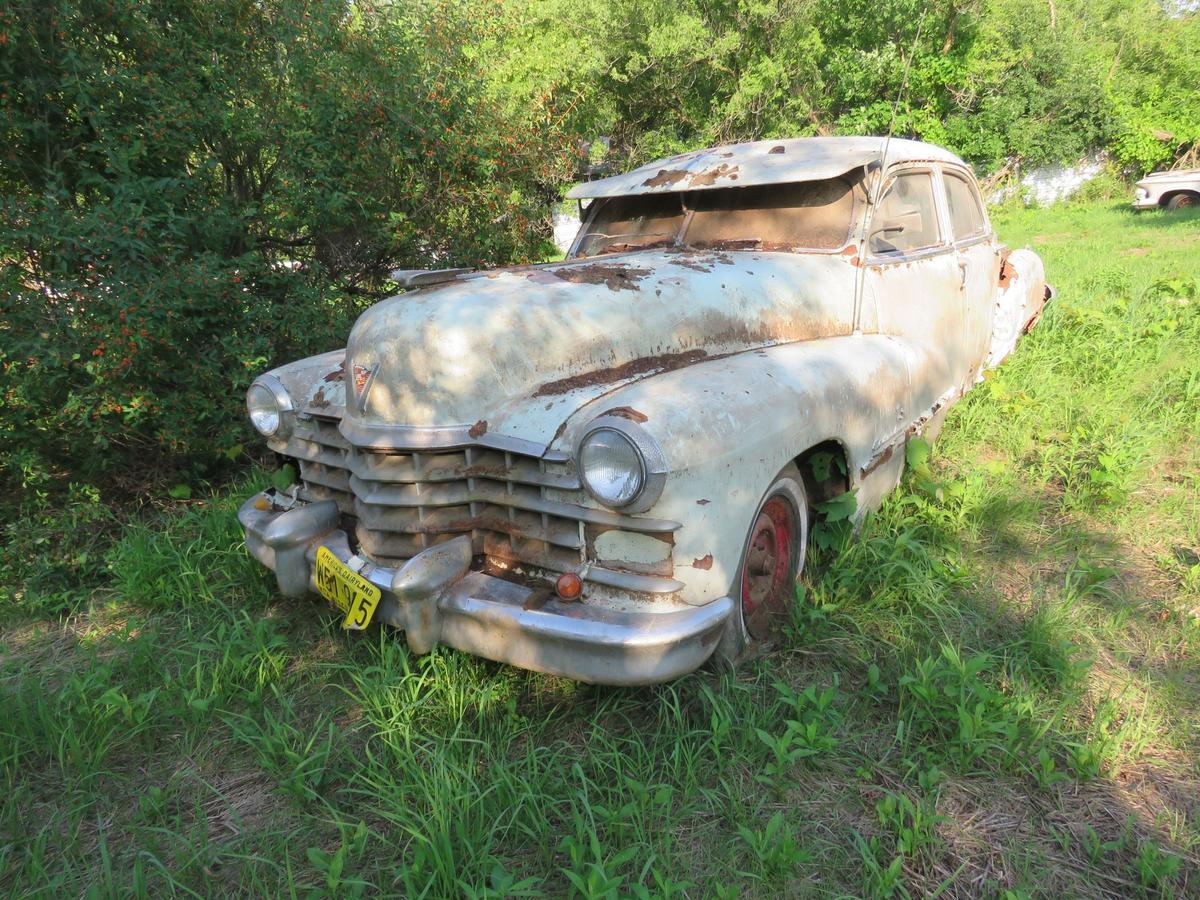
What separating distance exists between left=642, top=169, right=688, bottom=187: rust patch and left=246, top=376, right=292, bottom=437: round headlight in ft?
6.71

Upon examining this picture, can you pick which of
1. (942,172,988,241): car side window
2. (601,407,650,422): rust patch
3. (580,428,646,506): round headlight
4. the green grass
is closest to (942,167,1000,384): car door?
(942,172,988,241): car side window

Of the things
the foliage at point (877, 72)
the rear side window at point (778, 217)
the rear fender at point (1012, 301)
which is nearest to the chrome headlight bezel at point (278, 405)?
the rear side window at point (778, 217)

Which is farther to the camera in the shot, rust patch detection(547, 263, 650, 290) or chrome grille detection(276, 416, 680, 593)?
rust patch detection(547, 263, 650, 290)

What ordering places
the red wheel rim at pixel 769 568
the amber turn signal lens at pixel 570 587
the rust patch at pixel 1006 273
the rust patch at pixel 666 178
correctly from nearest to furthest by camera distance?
the amber turn signal lens at pixel 570 587, the red wheel rim at pixel 769 568, the rust patch at pixel 666 178, the rust patch at pixel 1006 273

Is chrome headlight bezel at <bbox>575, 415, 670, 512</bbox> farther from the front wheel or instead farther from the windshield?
the windshield

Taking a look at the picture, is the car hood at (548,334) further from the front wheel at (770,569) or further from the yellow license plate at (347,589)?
the front wheel at (770,569)

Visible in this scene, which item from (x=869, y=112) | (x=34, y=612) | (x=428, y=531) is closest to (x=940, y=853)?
(x=428, y=531)

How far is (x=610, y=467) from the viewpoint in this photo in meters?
2.05

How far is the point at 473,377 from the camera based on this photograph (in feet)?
7.76

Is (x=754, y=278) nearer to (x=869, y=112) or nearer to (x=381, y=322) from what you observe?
(x=381, y=322)

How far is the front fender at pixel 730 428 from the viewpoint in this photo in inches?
82.4

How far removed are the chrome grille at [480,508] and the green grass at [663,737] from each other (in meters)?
0.45

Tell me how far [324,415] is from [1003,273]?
477cm

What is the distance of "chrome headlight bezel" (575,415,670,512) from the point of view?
200 centimetres
